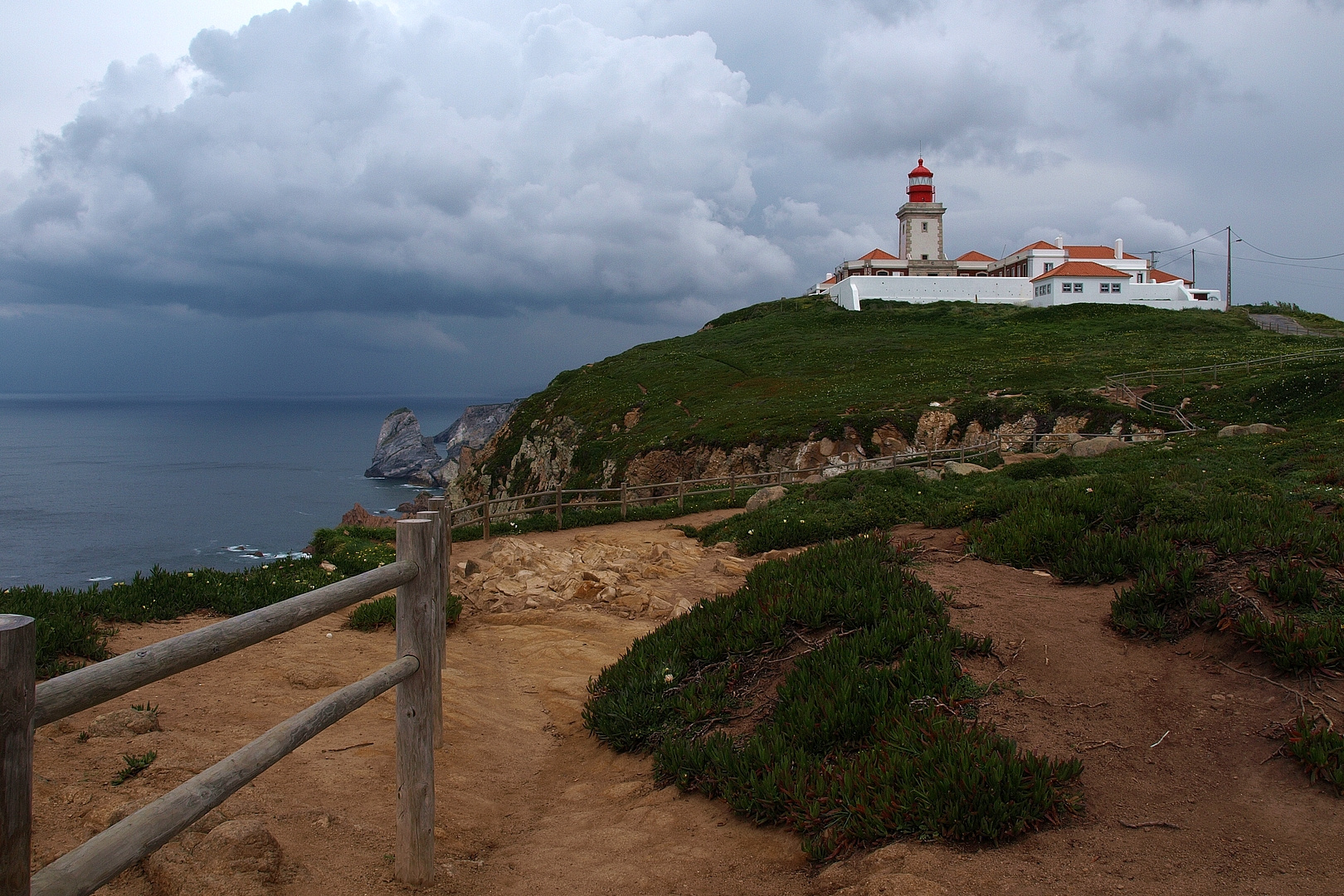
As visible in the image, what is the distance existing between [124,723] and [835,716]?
15.2ft

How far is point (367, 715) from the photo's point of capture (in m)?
6.17

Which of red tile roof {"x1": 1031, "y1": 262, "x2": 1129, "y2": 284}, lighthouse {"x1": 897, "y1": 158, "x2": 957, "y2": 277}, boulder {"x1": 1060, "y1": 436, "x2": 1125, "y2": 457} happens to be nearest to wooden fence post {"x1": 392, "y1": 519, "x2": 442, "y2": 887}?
boulder {"x1": 1060, "y1": 436, "x2": 1125, "y2": 457}

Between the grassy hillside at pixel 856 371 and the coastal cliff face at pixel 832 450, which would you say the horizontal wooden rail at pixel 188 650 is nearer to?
the coastal cliff face at pixel 832 450

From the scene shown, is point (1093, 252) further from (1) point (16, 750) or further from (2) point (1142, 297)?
(1) point (16, 750)

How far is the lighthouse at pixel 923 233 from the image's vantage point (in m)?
95.0

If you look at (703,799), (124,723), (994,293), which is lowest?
(703,799)

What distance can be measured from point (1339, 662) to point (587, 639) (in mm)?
6915

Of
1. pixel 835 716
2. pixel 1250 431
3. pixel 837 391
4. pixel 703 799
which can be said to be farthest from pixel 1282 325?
pixel 703 799

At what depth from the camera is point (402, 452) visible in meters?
157

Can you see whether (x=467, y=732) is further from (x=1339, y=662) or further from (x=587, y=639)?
(x=1339, y=662)

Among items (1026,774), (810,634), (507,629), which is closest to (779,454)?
(507,629)

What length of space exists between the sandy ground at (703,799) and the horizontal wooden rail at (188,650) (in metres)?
1.37

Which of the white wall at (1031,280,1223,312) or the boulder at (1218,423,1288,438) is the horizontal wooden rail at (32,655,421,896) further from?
the white wall at (1031,280,1223,312)

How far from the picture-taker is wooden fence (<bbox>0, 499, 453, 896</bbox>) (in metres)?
1.98
